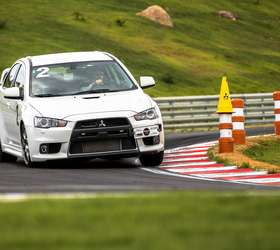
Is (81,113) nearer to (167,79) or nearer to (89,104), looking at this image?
(89,104)

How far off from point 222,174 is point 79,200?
295 inches

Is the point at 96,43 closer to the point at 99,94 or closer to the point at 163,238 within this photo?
the point at 99,94

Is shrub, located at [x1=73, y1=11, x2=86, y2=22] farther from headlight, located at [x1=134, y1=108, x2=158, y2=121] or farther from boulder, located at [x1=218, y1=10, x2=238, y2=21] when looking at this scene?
headlight, located at [x1=134, y1=108, x2=158, y2=121]

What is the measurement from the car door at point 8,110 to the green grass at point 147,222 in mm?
9029

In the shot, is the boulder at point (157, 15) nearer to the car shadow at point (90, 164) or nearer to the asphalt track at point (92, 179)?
the asphalt track at point (92, 179)

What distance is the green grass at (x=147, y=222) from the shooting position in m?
6.89

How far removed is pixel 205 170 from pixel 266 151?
4.37m

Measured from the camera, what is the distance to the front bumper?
16.4 m

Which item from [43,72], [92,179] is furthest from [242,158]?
[92,179]

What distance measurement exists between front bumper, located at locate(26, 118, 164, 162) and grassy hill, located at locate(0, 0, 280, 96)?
31424mm

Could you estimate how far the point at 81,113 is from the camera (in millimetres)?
16406

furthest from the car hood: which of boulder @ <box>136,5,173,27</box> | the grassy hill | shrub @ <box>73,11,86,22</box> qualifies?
boulder @ <box>136,5,173,27</box>

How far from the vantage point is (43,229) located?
7.45 m

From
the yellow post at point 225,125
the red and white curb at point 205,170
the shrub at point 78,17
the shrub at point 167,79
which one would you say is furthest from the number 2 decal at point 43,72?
the shrub at point 78,17
